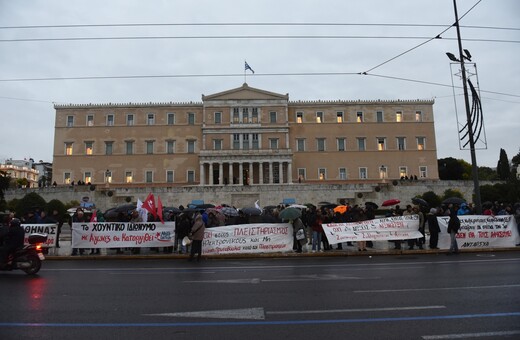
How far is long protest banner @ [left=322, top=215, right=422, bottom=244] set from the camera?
1494cm

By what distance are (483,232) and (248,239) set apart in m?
8.75

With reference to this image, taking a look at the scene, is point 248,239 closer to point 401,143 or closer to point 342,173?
point 342,173

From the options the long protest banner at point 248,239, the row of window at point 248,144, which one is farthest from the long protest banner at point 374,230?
the row of window at point 248,144

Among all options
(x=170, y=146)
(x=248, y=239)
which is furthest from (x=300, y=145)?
(x=248, y=239)

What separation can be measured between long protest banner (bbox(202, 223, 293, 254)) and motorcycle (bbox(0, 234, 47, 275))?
222 inches

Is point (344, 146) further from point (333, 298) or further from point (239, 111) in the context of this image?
point (333, 298)

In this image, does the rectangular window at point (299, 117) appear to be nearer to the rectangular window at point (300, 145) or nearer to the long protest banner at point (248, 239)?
the rectangular window at point (300, 145)

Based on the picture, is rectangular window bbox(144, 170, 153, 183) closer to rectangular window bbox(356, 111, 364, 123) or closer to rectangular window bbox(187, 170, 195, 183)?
rectangular window bbox(187, 170, 195, 183)

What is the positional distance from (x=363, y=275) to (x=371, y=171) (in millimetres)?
50651

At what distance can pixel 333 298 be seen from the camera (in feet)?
22.8

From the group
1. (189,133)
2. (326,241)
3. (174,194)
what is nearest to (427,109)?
(189,133)

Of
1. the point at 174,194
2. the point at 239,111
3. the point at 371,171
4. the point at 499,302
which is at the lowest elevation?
the point at 499,302

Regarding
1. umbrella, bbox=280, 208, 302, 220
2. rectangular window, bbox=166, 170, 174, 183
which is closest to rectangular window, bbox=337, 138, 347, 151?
rectangular window, bbox=166, 170, 174, 183

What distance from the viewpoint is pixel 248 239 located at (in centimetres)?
1481
